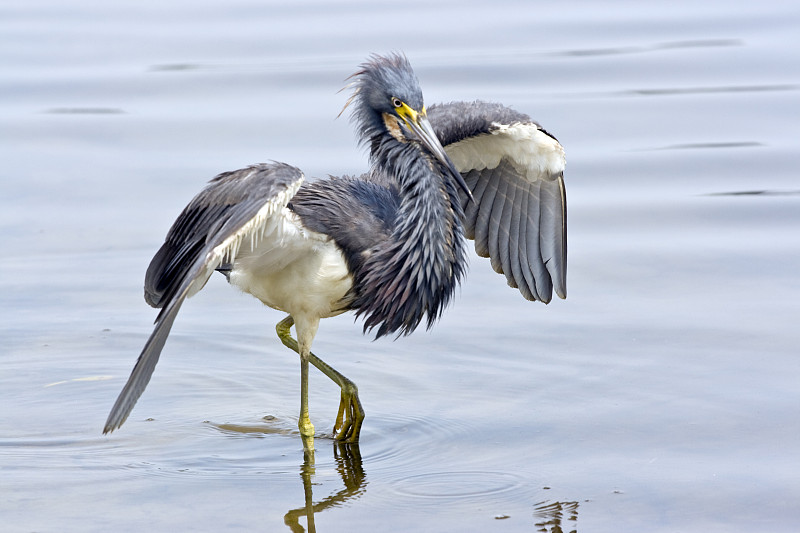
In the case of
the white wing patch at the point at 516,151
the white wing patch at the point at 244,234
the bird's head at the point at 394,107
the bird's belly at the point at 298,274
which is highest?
the bird's head at the point at 394,107

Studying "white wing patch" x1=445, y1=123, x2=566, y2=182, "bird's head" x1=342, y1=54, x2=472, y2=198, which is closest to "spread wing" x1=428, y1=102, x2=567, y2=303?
"white wing patch" x1=445, y1=123, x2=566, y2=182

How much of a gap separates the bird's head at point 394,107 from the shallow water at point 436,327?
1.42 metres

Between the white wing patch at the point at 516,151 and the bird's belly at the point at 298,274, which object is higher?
the white wing patch at the point at 516,151

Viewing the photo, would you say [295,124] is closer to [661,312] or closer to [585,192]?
[585,192]

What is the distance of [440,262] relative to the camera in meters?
6.43

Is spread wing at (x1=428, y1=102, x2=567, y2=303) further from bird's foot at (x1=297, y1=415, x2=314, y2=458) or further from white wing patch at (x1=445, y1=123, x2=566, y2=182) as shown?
bird's foot at (x1=297, y1=415, x2=314, y2=458)

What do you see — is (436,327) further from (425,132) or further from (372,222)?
(425,132)

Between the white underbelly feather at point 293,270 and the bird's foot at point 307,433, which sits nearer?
the white underbelly feather at point 293,270

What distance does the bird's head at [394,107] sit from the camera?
6254 mm

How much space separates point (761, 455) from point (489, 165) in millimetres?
2134

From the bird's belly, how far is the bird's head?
25.4 inches

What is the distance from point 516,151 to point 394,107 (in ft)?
2.92

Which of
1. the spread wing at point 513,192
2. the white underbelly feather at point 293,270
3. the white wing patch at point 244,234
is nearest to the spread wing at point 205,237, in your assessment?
the white wing patch at point 244,234

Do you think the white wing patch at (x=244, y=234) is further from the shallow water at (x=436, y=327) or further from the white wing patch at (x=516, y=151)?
the white wing patch at (x=516, y=151)
